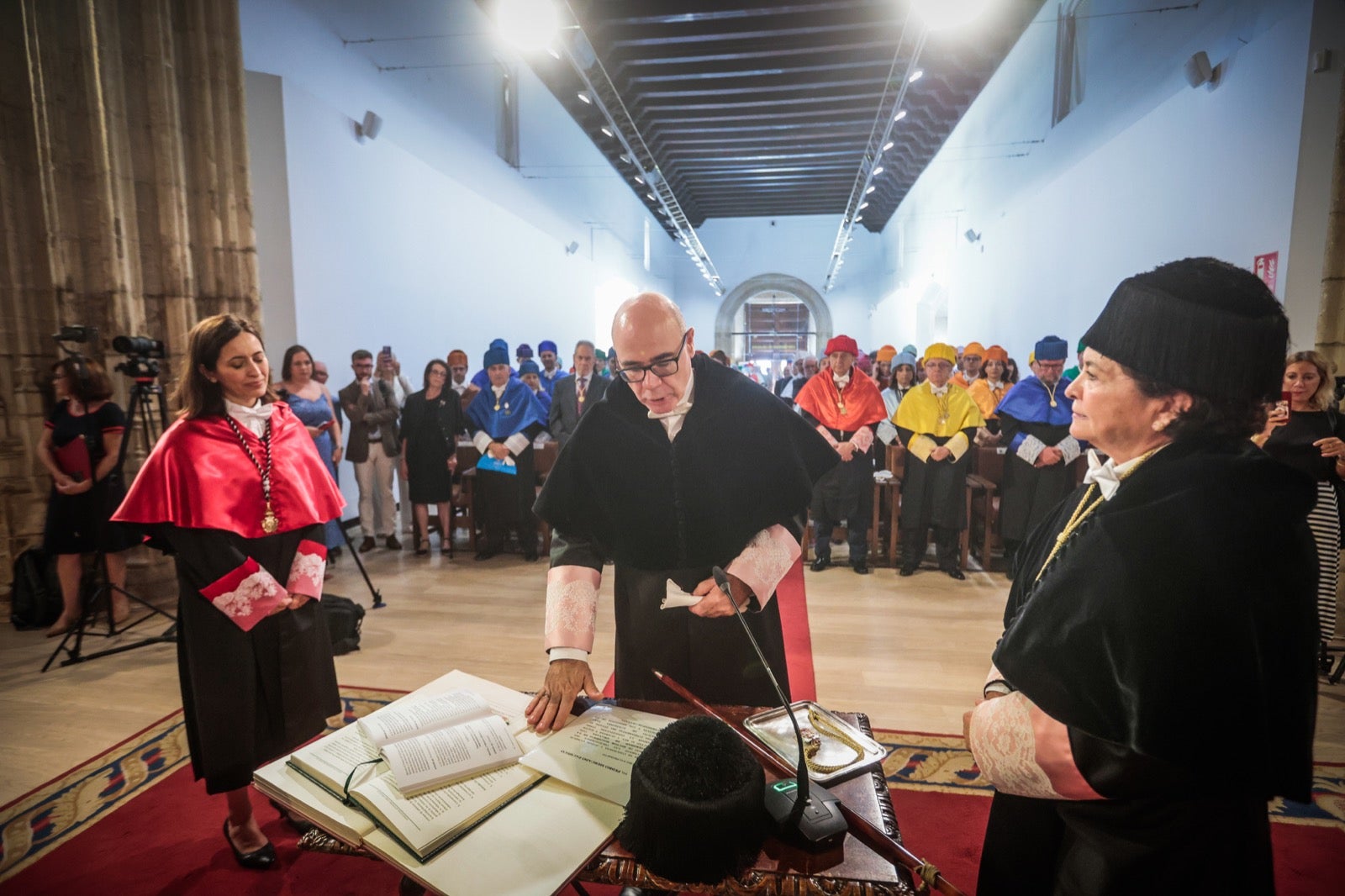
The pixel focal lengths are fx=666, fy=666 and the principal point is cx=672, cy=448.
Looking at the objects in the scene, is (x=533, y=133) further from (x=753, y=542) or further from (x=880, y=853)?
(x=880, y=853)

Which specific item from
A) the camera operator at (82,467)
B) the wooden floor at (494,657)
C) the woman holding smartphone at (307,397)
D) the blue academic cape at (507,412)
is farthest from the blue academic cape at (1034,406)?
the camera operator at (82,467)

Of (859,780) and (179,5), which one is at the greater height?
(179,5)

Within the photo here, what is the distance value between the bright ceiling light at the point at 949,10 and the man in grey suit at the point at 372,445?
18.9 feet

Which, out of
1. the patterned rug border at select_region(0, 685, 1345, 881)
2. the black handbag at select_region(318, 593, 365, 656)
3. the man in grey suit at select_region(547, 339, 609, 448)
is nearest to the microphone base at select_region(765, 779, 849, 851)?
the patterned rug border at select_region(0, 685, 1345, 881)

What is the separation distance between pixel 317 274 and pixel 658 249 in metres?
14.7

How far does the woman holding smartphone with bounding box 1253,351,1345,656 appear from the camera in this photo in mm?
3346

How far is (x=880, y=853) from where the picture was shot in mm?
937

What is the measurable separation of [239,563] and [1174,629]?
7.27 ft

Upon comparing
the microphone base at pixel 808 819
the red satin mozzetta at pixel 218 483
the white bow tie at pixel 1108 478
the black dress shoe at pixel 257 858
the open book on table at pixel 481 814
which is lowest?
the black dress shoe at pixel 257 858

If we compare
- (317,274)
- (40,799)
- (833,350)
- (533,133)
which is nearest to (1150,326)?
(40,799)

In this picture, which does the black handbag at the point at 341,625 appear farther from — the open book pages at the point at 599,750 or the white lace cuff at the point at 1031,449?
the white lace cuff at the point at 1031,449

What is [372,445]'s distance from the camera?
239 inches

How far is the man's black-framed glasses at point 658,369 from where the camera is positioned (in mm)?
1588

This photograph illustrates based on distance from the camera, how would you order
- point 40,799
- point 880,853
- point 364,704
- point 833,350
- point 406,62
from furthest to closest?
point 406,62 < point 833,350 < point 364,704 < point 40,799 < point 880,853
